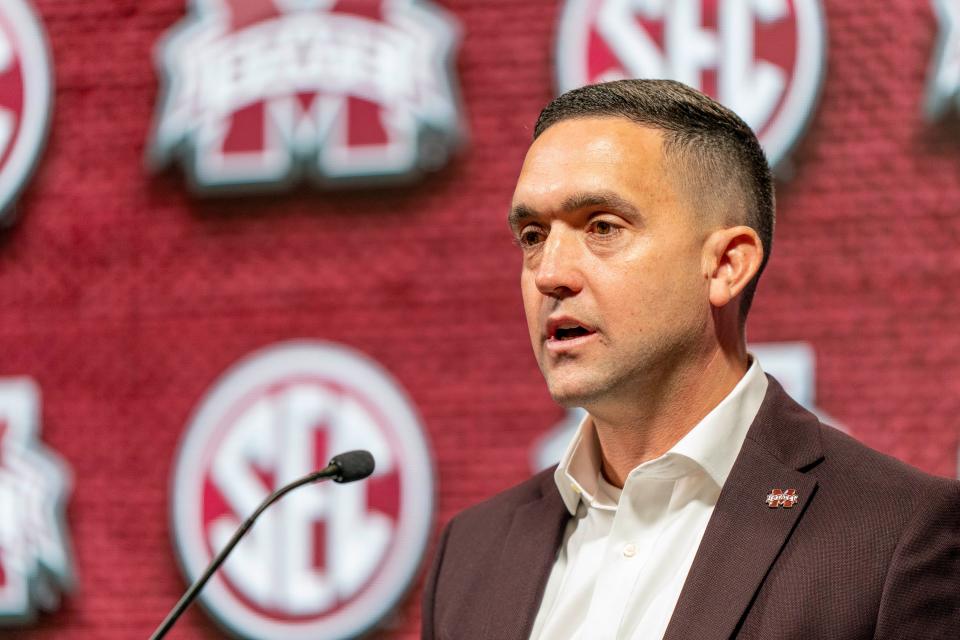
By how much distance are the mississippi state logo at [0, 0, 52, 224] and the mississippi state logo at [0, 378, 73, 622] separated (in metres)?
0.72

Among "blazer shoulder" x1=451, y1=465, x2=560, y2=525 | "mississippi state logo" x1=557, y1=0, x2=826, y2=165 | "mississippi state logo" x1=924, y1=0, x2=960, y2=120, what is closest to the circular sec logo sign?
"mississippi state logo" x1=557, y1=0, x2=826, y2=165

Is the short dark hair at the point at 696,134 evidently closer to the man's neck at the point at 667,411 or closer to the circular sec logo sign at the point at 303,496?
the man's neck at the point at 667,411

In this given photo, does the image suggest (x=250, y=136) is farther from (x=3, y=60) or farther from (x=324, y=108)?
(x=3, y=60)

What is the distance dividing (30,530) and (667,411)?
8.12 ft

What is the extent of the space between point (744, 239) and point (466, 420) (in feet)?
6.08

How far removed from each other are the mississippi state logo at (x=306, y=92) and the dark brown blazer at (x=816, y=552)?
1966mm

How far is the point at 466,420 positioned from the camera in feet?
11.3

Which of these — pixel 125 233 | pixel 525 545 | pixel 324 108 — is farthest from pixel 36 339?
pixel 525 545

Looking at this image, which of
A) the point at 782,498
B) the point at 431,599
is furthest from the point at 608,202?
the point at 431,599

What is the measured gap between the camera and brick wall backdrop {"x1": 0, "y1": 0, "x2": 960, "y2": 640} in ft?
10.3

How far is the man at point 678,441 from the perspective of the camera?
1468 millimetres

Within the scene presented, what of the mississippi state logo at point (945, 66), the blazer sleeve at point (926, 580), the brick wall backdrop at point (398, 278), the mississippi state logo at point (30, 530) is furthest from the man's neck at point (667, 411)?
the mississippi state logo at point (30, 530)

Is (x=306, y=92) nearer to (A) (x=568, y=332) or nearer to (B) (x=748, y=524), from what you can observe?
(A) (x=568, y=332)

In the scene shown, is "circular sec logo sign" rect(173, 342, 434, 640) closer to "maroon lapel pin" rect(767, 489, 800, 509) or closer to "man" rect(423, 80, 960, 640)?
"man" rect(423, 80, 960, 640)
